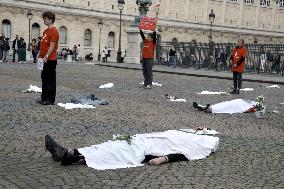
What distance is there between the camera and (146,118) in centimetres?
929

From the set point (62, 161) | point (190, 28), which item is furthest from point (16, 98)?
point (190, 28)

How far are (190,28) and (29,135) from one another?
240 ft

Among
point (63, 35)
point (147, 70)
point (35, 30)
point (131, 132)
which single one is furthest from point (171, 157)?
point (63, 35)

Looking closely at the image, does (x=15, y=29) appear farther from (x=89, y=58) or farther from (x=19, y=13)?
(x=89, y=58)

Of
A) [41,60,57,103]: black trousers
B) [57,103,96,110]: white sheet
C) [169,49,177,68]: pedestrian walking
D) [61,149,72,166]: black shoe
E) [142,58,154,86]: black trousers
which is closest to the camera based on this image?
[61,149,72,166]: black shoe

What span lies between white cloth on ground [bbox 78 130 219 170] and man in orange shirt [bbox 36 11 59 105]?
492 centimetres

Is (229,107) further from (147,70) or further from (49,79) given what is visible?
(147,70)

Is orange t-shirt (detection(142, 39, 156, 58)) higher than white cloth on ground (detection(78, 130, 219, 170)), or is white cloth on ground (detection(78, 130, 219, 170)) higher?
orange t-shirt (detection(142, 39, 156, 58))

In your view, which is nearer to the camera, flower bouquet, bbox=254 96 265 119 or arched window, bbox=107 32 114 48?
flower bouquet, bbox=254 96 265 119

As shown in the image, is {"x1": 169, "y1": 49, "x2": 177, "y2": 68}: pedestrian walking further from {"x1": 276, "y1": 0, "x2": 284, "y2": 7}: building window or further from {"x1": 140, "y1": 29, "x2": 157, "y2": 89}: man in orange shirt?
{"x1": 276, "y1": 0, "x2": 284, "y2": 7}: building window

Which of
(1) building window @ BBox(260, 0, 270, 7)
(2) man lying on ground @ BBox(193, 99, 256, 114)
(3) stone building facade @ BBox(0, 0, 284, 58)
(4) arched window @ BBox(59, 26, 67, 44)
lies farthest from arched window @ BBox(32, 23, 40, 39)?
(2) man lying on ground @ BBox(193, 99, 256, 114)

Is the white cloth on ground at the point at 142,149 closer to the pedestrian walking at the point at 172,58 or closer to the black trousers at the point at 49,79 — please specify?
the black trousers at the point at 49,79

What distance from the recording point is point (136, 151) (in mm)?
5625

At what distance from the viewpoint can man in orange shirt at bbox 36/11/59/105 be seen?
402 inches
